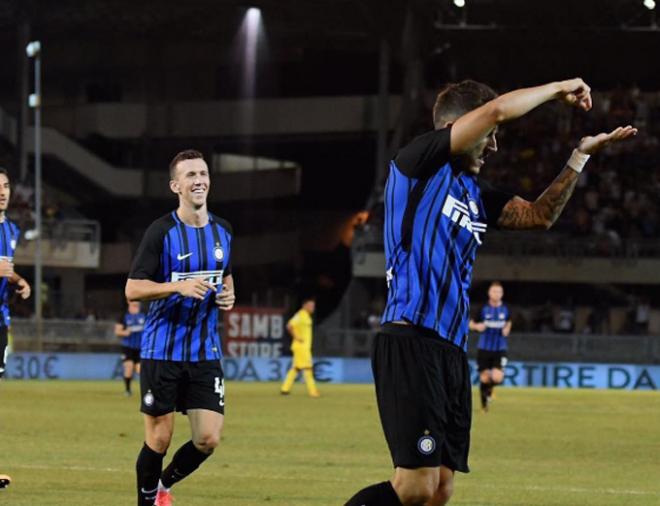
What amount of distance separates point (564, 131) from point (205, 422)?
4234 centimetres

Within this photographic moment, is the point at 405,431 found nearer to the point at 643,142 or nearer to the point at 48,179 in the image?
the point at 643,142

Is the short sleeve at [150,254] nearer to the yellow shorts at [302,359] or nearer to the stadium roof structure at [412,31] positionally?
the yellow shorts at [302,359]

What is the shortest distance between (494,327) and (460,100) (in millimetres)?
21768

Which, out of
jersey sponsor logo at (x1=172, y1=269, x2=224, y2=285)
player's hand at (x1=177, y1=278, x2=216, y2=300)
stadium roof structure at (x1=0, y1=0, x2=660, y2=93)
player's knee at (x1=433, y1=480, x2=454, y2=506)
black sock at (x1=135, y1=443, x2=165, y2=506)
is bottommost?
black sock at (x1=135, y1=443, x2=165, y2=506)

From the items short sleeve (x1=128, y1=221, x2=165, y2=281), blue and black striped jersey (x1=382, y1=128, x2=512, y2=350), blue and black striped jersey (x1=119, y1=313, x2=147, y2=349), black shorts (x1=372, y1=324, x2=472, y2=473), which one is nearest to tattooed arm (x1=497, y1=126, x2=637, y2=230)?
blue and black striped jersey (x1=382, y1=128, x2=512, y2=350)

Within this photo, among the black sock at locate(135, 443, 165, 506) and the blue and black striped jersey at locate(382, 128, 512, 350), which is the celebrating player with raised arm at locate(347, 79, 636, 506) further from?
the black sock at locate(135, 443, 165, 506)

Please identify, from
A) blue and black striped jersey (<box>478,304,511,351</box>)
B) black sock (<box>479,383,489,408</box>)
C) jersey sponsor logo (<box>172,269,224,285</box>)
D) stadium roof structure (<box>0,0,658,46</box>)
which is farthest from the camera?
stadium roof structure (<box>0,0,658,46</box>)

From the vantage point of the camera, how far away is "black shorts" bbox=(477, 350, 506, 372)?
92.8 feet

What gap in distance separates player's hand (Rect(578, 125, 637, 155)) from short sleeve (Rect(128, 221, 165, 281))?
3.93 meters

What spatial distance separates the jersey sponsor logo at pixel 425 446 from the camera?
7.11 metres

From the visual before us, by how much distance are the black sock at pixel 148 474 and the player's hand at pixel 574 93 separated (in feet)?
15.7

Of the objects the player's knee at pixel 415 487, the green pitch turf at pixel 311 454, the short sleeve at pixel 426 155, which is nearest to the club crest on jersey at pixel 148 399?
the green pitch turf at pixel 311 454

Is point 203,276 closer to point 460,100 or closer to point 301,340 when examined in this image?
point 460,100

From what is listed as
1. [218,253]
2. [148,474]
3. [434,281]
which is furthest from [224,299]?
[434,281]
